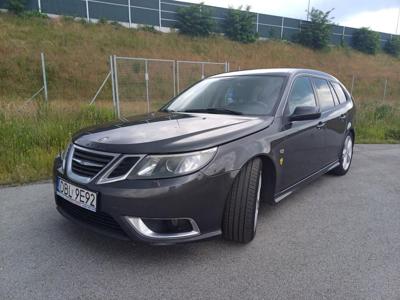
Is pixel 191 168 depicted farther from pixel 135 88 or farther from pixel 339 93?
pixel 135 88

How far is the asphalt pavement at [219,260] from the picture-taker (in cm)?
202

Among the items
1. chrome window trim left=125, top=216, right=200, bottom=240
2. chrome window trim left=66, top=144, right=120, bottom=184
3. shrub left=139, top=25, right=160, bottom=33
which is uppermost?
shrub left=139, top=25, right=160, bottom=33

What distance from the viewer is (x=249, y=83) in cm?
335

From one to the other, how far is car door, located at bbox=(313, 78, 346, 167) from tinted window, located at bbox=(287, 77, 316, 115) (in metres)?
0.24

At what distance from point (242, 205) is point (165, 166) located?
695 millimetres

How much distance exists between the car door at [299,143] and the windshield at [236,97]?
19 cm

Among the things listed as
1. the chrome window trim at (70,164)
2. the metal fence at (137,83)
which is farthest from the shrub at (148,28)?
the chrome window trim at (70,164)

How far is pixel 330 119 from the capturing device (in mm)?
3898

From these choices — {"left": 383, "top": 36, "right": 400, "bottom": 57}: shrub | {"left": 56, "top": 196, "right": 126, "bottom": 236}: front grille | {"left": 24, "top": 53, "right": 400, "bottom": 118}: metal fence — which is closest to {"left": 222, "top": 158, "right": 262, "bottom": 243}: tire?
{"left": 56, "top": 196, "right": 126, "bottom": 236}: front grille

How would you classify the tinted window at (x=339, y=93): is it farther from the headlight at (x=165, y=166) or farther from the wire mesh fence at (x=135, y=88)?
the wire mesh fence at (x=135, y=88)

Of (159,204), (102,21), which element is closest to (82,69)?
(102,21)

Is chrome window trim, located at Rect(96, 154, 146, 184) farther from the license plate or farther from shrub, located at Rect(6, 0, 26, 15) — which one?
shrub, located at Rect(6, 0, 26, 15)

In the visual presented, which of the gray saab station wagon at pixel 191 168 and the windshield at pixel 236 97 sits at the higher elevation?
the windshield at pixel 236 97

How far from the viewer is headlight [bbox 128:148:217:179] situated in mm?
2086
